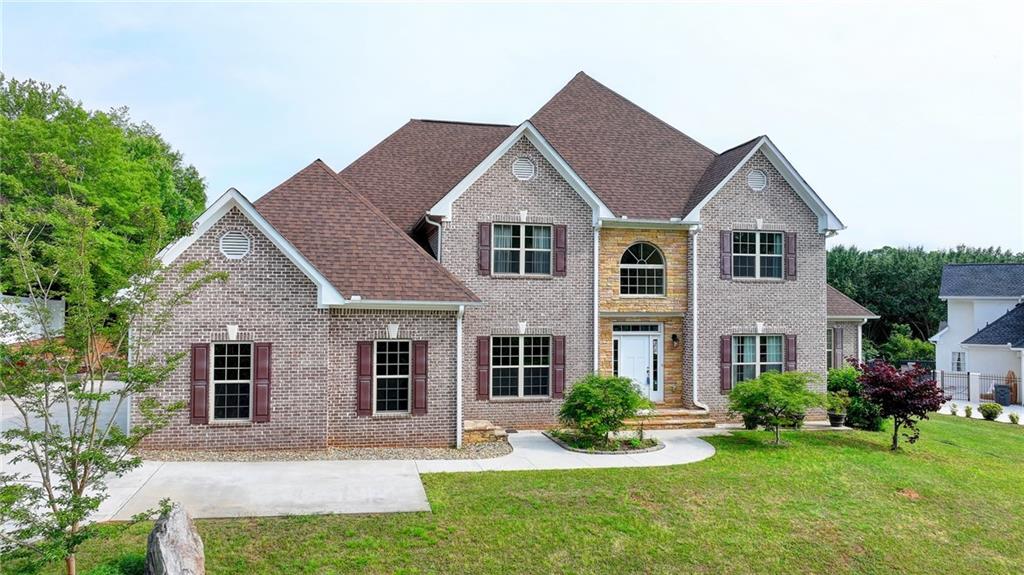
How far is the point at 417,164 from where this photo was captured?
67.5 feet

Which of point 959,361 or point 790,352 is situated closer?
point 790,352

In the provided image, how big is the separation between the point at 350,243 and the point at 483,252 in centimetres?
368

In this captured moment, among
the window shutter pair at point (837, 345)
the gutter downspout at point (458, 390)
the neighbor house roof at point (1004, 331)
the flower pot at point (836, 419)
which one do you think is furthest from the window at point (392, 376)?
the neighbor house roof at point (1004, 331)

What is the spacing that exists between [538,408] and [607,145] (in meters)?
8.75

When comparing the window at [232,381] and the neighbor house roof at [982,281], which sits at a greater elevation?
the neighbor house roof at [982,281]

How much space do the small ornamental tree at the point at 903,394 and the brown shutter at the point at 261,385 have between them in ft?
46.2

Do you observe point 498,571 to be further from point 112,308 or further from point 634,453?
point 634,453

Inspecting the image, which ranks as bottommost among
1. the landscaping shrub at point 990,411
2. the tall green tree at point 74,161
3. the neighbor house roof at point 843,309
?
the landscaping shrub at point 990,411

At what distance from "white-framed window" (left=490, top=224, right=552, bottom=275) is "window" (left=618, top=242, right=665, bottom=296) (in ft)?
8.04

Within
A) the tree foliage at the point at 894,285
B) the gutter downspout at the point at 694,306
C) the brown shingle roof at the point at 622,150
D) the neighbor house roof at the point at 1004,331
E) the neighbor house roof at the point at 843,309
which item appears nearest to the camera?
the gutter downspout at the point at 694,306

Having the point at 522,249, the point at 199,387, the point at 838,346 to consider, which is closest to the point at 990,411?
the point at 838,346

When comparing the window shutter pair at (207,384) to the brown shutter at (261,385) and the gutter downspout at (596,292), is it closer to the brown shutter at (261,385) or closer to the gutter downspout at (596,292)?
the brown shutter at (261,385)

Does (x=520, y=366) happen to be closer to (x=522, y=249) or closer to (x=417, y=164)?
(x=522, y=249)

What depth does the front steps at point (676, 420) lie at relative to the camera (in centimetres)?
1759
